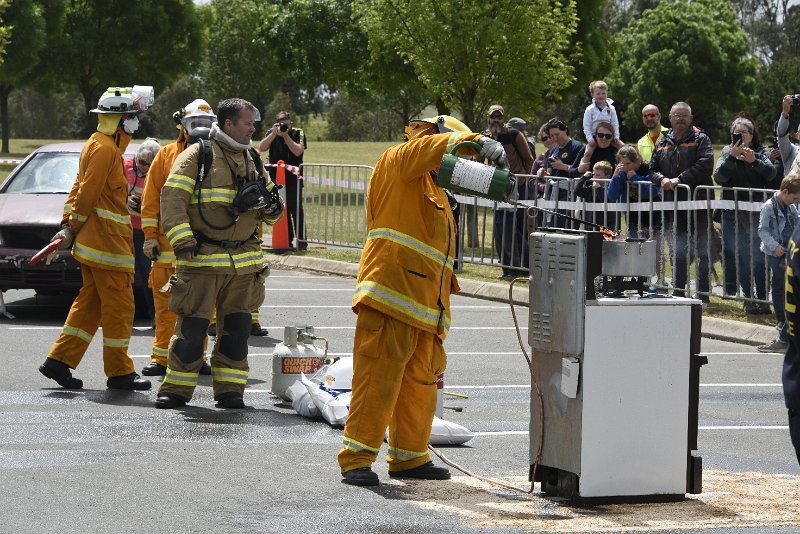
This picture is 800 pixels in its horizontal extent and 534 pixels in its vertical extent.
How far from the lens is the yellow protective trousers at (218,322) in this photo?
29.8 feet

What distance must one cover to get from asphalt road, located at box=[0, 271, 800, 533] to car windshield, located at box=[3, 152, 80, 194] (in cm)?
255

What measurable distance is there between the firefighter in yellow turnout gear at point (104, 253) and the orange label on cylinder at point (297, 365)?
1168mm

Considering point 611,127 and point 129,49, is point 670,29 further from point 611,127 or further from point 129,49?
point 611,127

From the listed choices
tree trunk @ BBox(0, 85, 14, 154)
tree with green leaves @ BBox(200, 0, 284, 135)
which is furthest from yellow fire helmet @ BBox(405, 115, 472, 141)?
tree with green leaves @ BBox(200, 0, 284, 135)

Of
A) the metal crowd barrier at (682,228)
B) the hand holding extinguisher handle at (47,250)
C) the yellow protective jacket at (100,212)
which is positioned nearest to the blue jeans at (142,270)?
the hand holding extinguisher handle at (47,250)

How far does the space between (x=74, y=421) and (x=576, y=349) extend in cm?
361

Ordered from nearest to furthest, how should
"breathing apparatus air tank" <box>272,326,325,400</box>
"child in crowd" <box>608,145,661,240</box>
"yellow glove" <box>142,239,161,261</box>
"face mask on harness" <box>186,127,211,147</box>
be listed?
"breathing apparatus air tank" <box>272,326,325,400</box>
"face mask on harness" <box>186,127,211,147</box>
"yellow glove" <box>142,239,161,261</box>
"child in crowd" <box>608,145,661,240</box>

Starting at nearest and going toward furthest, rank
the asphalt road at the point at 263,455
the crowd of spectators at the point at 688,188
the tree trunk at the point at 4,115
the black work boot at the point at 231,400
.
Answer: the asphalt road at the point at 263,455 < the black work boot at the point at 231,400 < the crowd of spectators at the point at 688,188 < the tree trunk at the point at 4,115

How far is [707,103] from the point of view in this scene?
76.8 meters

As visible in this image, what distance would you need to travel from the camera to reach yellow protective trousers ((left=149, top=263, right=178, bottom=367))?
34.0 ft

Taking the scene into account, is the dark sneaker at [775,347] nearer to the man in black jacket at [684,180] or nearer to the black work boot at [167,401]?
the man in black jacket at [684,180]

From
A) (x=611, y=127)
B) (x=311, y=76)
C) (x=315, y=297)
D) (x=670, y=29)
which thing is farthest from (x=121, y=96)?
(x=670, y=29)

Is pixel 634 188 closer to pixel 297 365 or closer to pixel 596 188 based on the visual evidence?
pixel 596 188

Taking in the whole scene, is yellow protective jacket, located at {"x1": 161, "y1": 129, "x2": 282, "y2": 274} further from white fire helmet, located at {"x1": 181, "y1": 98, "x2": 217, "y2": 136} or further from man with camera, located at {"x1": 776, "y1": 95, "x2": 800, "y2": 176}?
man with camera, located at {"x1": 776, "y1": 95, "x2": 800, "y2": 176}
